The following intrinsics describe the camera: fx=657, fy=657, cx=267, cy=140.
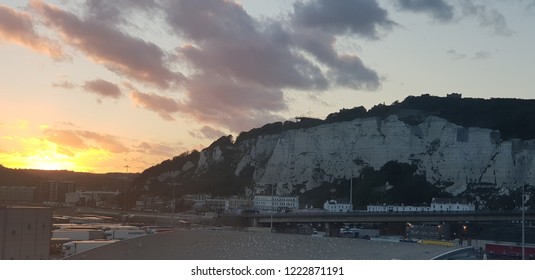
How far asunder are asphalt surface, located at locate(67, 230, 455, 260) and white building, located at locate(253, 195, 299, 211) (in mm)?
36713

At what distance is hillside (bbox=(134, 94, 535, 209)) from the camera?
4734 centimetres

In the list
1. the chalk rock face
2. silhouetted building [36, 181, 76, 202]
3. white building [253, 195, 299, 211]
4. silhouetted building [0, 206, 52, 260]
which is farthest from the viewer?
silhouetted building [36, 181, 76, 202]

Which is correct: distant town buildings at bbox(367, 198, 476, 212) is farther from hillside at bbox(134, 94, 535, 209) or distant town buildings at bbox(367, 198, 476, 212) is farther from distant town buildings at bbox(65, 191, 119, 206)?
distant town buildings at bbox(65, 191, 119, 206)

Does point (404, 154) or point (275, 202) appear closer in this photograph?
point (275, 202)

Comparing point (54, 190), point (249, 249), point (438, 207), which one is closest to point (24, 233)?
point (249, 249)

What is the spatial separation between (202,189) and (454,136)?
84.2 ft

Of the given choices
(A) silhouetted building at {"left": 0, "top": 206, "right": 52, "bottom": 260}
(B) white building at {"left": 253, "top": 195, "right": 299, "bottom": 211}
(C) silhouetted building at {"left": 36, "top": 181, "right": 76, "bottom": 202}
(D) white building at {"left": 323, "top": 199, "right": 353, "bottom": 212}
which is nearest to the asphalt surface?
(A) silhouetted building at {"left": 0, "top": 206, "right": 52, "bottom": 260}

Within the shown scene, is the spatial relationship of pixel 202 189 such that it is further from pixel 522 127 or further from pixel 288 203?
pixel 522 127

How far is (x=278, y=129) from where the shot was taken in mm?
62938

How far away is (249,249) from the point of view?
11602 millimetres

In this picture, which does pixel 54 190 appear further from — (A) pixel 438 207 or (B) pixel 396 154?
(A) pixel 438 207

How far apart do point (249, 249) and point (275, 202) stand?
39.5 metres

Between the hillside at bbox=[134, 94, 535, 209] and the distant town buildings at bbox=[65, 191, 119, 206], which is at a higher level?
the hillside at bbox=[134, 94, 535, 209]

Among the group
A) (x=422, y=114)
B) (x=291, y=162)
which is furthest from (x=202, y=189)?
(x=422, y=114)
